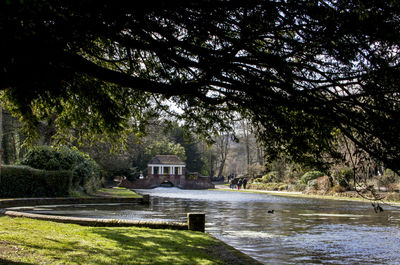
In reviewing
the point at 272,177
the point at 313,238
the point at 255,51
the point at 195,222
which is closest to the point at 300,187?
the point at 272,177

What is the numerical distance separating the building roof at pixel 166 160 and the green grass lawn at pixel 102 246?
57690 millimetres

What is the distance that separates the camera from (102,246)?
304 inches

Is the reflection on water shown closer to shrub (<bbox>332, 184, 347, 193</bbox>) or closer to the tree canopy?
the tree canopy

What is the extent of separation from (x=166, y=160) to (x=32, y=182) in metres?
48.9

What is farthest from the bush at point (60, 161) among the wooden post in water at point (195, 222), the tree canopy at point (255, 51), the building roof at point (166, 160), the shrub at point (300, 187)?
the building roof at point (166, 160)

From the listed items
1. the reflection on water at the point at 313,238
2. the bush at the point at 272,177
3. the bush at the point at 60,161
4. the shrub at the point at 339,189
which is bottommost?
the reflection on water at the point at 313,238

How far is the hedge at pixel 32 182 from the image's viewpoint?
18875mm

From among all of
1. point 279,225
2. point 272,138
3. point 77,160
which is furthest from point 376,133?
point 77,160

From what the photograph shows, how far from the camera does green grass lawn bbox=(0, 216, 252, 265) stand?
6.56m

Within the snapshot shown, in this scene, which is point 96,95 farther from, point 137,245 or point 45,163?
point 45,163

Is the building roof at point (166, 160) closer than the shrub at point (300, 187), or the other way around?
the shrub at point (300, 187)

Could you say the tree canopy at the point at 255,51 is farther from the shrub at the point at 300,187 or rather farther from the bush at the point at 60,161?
the shrub at the point at 300,187

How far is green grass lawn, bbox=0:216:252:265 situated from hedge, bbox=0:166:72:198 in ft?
31.2

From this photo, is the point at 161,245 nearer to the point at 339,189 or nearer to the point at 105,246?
the point at 105,246
